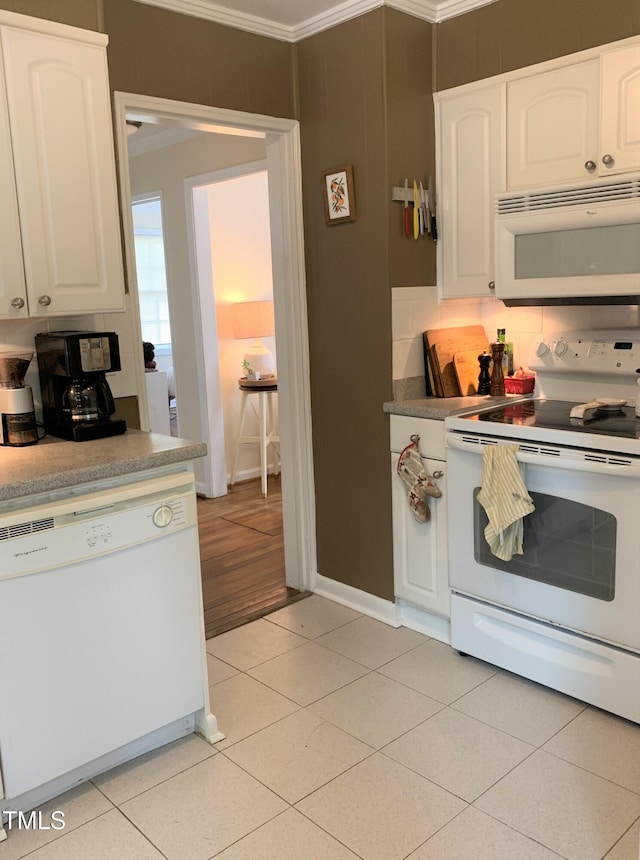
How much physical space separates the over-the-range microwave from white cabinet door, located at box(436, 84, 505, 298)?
0.74 ft

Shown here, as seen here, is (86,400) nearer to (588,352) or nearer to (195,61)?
(195,61)

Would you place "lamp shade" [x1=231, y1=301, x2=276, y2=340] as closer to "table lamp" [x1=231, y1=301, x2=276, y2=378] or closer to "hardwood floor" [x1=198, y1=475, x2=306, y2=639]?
"table lamp" [x1=231, y1=301, x2=276, y2=378]

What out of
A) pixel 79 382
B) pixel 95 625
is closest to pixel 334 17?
pixel 79 382

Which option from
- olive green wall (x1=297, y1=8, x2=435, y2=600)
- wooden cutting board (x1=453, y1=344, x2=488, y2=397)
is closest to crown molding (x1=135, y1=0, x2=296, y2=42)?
olive green wall (x1=297, y1=8, x2=435, y2=600)

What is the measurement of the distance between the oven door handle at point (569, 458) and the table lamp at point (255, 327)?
9.27 ft

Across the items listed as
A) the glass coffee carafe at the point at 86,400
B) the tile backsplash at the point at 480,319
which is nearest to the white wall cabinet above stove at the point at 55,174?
the glass coffee carafe at the point at 86,400

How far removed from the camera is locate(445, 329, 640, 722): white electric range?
227 centimetres

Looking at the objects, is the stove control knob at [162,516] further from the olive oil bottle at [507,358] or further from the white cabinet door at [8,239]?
the olive oil bottle at [507,358]

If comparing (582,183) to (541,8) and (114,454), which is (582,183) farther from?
(114,454)

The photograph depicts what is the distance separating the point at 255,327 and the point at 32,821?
3648 millimetres

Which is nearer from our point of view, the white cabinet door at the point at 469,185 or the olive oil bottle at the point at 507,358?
the white cabinet door at the point at 469,185

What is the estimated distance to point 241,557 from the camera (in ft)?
13.0

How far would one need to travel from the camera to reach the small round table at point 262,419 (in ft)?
16.9

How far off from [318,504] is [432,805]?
1554 mm
